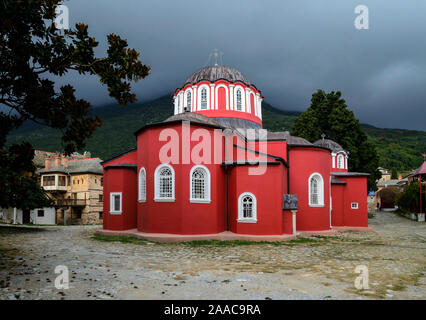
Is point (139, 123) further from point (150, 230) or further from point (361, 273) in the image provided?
point (361, 273)

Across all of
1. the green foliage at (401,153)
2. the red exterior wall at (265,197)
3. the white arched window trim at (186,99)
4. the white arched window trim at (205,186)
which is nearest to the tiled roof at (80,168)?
→ the white arched window trim at (186,99)

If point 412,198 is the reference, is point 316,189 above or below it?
above

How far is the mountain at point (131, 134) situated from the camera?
Answer: 2338 inches

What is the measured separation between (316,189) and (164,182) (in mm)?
9724

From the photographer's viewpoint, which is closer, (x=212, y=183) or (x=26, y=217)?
(x=212, y=183)

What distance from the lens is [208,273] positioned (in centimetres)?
789

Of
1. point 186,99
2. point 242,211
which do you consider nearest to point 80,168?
point 186,99

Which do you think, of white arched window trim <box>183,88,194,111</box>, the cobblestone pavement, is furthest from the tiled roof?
the cobblestone pavement

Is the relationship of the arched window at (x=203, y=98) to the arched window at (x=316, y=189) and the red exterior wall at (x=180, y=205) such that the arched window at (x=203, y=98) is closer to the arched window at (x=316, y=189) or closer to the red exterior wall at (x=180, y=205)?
the red exterior wall at (x=180, y=205)

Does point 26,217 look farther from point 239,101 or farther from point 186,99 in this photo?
point 239,101

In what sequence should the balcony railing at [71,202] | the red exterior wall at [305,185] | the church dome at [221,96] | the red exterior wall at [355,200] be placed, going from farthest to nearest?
the balcony railing at [71,202] < the red exterior wall at [355,200] < the church dome at [221,96] < the red exterior wall at [305,185]

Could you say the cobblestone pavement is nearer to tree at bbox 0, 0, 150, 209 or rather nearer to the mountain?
tree at bbox 0, 0, 150, 209

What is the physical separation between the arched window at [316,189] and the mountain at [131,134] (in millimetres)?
28330
